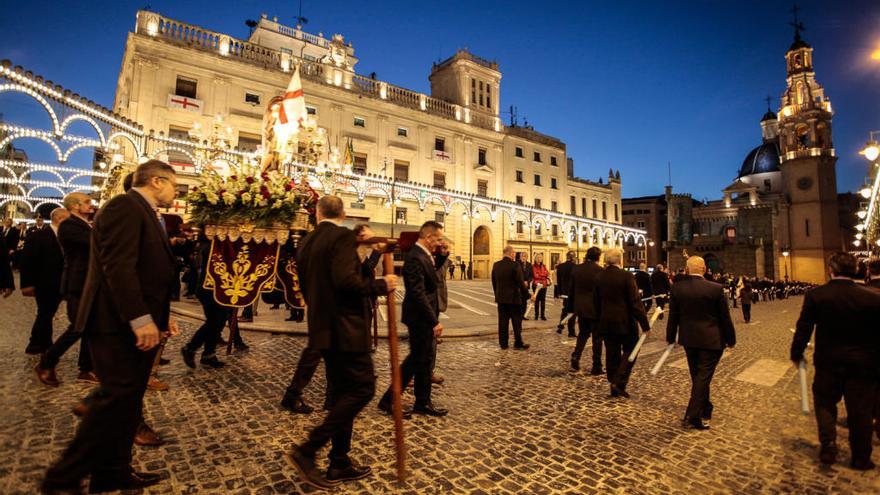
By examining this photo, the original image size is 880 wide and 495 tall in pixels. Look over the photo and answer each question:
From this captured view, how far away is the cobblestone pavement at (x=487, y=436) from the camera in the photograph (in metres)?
2.84

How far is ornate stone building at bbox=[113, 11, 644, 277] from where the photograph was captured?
73.6 feet

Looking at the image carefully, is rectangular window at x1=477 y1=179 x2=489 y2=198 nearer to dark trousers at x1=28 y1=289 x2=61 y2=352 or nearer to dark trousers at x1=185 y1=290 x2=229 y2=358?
dark trousers at x1=185 y1=290 x2=229 y2=358

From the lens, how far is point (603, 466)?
3.13 m

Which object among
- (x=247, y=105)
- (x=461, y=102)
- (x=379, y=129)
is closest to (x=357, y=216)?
(x=379, y=129)

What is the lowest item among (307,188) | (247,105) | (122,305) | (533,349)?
(533,349)

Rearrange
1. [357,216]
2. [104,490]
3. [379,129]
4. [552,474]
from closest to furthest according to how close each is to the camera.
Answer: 1. [104,490]
2. [552,474]
3. [357,216]
4. [379,129]

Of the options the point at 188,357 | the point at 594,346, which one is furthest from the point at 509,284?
the point at 188,357

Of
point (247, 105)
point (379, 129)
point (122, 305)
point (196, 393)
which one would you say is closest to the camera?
point (122, 305)

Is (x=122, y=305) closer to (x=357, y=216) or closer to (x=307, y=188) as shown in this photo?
(x=307, y=188)

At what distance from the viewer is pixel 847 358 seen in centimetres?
328

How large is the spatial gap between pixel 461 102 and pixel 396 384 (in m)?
35.8

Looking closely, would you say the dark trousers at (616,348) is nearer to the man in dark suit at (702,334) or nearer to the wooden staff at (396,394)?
the man in dark suit at (702,334)

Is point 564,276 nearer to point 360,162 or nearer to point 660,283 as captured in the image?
point 660,283

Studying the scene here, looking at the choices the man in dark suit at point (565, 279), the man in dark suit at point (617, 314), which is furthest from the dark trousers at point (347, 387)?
the man in dark suit at point (565, 279)
